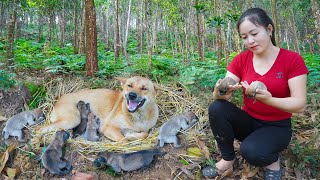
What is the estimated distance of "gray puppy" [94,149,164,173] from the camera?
3.95 metres

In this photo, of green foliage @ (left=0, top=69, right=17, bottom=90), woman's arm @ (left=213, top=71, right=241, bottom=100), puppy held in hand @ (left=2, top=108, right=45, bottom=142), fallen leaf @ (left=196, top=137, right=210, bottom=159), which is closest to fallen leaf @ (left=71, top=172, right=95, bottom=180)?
puppy held in hand @ (left=2, top=108, right=45, bottom=142)

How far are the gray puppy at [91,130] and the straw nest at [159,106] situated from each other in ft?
0.45

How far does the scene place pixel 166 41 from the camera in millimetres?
26844

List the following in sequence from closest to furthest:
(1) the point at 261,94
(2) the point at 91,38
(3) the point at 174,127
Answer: (1) the point at 261,94, (3) the point at 174,127, (2) the point at 91,38

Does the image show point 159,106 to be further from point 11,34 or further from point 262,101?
point 11,34

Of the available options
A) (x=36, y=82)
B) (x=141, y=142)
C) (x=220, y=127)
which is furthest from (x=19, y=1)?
(x=220, y=127)

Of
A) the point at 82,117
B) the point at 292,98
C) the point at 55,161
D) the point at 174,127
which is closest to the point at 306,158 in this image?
the point at 292,98

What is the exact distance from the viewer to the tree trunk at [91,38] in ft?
20.4

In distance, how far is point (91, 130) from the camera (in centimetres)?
520

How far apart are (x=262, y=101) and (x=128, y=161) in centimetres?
193

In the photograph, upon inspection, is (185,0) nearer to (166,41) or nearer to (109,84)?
(109,84)

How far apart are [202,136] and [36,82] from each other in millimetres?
3690

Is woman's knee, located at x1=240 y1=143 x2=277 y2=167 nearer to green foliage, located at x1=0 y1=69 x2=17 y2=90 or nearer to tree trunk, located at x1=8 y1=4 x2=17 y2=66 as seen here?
green foliage, located at x1=0 y1=69 x2=17 y2=90

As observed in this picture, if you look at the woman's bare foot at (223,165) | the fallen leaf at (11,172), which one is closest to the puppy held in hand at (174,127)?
the woman's bare foot at (223,165)
